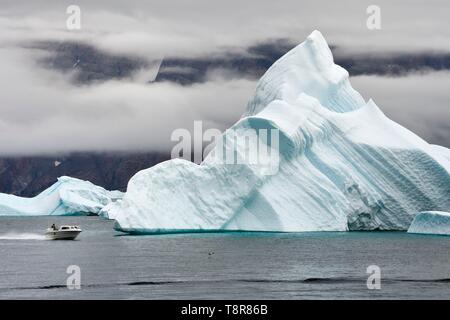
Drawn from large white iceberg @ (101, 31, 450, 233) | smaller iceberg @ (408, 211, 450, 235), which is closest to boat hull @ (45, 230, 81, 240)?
large white iceberg @ (101, 31, 450, 233)

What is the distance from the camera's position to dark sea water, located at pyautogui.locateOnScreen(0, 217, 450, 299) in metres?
28.8

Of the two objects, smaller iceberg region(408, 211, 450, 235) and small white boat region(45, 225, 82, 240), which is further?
small white boat region(45, 225, 82, 240)

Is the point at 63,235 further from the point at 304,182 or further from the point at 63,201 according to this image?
the point at 63,201

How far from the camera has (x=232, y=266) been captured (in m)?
36.2

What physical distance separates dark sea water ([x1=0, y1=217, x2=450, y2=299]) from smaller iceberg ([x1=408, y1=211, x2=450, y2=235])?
430mm

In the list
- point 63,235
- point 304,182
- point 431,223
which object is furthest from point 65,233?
point 431,223

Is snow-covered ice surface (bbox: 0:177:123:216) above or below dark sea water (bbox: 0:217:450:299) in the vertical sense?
above

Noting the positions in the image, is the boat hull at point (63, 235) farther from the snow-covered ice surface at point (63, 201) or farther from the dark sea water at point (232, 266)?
the snow-covered ice surface at point (63, 201)

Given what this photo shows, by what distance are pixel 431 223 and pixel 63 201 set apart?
2426 inches

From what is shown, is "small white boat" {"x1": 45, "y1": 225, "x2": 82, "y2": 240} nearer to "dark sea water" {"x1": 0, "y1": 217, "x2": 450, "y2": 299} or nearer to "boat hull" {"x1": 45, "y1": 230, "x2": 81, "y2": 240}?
"boat hull" {"x1": 45, "y1": 230, "x2": 81, "y2": 240}

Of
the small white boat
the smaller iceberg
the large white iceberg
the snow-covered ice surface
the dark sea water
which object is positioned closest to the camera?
the dark sea water

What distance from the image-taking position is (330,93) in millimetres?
59469
